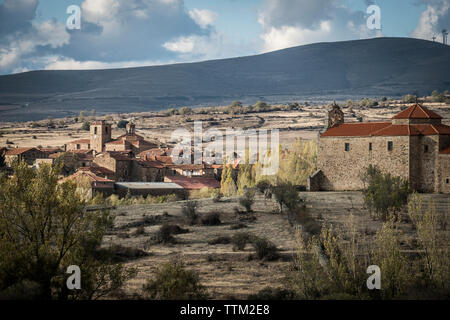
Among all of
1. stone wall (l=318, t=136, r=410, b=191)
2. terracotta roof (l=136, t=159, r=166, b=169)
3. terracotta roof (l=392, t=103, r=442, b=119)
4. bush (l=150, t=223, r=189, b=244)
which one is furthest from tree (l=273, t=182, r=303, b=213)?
terracotta roof (l=136, t=159, r=166, b=169)

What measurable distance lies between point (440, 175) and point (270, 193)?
11.4 meters

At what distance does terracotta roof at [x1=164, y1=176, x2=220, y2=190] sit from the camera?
67588 millimetres

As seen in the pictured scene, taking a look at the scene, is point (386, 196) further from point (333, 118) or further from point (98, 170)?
point (98, 170)

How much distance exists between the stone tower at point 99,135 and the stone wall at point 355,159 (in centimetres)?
5794

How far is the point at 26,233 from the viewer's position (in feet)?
67.7

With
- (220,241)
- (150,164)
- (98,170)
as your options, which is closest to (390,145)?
(220,241)

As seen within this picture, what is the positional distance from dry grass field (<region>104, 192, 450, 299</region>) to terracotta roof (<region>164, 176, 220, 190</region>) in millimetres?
20062

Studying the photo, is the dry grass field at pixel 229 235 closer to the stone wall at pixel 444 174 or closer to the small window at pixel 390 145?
the stone wall at pixel 444 174

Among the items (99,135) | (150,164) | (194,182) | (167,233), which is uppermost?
(99,135)

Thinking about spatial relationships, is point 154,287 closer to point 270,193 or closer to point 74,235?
point 74,235

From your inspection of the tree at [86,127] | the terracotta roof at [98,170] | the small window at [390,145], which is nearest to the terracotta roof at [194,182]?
the terracotta roof at [98,170]

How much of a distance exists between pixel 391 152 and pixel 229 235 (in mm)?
14441

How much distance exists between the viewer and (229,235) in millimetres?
33875
